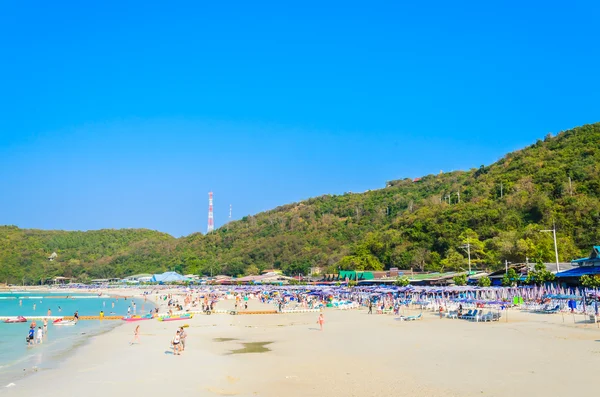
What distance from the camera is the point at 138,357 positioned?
1786cm

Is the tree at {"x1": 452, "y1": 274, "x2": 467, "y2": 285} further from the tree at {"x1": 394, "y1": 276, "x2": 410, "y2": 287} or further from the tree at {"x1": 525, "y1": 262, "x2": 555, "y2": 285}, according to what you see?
the tree at {"x1": 525, "y1": 262, "x2": 555, "y2": 285}

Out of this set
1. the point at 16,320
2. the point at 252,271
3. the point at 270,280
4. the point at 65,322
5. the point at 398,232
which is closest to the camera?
the point at 65,322

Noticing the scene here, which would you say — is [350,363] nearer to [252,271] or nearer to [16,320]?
[16,320]

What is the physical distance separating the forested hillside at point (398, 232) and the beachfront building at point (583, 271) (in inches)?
520

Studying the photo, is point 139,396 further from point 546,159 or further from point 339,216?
point 339,216

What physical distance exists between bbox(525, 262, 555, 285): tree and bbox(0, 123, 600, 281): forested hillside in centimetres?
1309

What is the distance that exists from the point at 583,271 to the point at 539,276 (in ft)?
9.87

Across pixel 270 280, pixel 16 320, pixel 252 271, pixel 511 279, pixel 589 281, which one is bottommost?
pixel 16 320

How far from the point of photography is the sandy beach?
11.6 metres

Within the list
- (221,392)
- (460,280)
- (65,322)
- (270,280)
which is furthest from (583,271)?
(270,280)

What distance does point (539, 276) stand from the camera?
3369 centimetres

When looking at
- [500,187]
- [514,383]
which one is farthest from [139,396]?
[500,187]

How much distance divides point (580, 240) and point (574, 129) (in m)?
39.6

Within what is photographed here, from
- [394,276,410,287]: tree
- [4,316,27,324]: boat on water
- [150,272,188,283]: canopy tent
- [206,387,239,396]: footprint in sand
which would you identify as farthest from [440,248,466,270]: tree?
[150,272,188,283]: canopy tent
